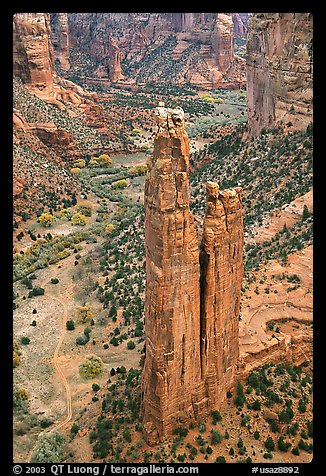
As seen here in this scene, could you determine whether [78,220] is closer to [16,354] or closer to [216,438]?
[16,354]

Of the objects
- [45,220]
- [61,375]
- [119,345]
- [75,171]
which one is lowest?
[61,375]

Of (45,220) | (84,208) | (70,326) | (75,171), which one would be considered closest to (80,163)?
(75,171)

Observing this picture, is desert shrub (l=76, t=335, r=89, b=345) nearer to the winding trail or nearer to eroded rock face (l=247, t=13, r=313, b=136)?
the winding trail

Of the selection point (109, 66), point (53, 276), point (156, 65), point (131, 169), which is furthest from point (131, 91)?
point (53, 276)

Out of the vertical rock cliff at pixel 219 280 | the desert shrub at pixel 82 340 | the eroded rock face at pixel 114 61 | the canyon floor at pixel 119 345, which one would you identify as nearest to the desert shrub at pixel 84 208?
the canyon floor at pixel 119 345

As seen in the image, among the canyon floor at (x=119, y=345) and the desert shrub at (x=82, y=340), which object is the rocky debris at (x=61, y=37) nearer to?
the canyon floor at (x=119, y=345)

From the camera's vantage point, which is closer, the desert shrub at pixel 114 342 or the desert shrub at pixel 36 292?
the desert shrub at pixel 114 342
